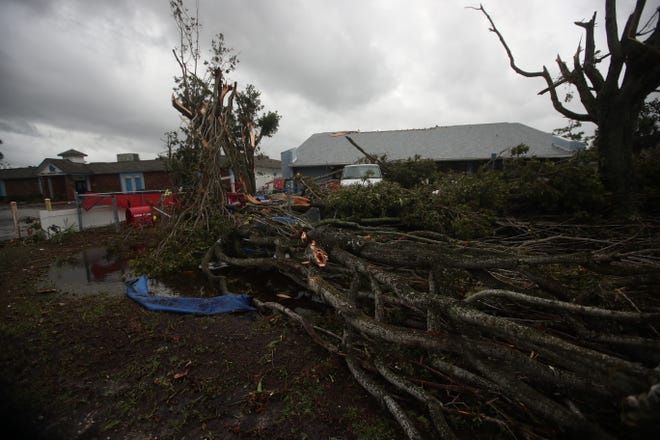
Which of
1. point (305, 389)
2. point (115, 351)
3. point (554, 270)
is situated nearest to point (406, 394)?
point (305, 389)

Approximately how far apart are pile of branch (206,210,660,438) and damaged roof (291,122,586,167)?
1503 centimetres

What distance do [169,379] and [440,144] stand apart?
20.4m

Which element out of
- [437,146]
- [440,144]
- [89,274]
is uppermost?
[440,144]

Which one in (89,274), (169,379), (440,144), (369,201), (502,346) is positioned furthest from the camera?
(440,144)

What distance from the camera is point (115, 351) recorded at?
2.77 meters

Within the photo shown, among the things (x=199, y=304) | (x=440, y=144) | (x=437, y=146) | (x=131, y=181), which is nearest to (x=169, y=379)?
(x=199, y=304)

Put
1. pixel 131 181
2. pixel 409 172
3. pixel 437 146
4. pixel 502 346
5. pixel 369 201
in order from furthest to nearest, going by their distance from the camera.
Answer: pixel 131 181, pixel 437 146, pixel 409 172, pixel 369 201, pixel 502 346

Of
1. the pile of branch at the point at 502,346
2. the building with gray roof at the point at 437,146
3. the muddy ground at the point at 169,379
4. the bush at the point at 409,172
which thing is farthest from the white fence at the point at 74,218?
the building with gray roof at the point at 437,146

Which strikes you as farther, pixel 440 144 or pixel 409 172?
pixel 440 144

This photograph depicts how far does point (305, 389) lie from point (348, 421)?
0.46 metres

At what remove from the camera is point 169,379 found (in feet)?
7.89

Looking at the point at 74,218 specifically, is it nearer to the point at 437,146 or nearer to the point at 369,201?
the point at 369,201

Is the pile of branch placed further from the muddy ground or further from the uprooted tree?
the uprooted tree

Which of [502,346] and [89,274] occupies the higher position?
[502,346]
